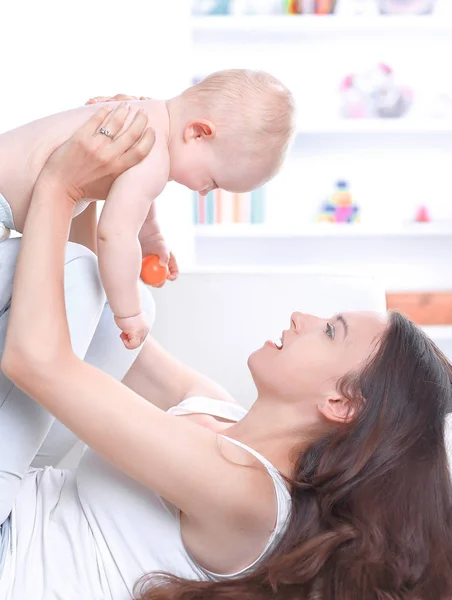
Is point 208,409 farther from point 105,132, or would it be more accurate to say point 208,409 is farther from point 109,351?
point 105,132

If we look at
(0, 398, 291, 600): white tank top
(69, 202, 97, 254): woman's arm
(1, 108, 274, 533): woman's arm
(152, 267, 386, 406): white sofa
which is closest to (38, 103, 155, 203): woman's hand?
(1, 108, 274, 533): woman's arm

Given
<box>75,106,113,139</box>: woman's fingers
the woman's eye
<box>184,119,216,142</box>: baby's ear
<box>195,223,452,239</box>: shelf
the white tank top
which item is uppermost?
<box>75,106,113,139</box>: woman's fingers

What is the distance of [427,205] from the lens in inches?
163

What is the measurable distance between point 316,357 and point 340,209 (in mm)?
2790

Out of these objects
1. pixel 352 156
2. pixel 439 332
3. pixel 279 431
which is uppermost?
pixel 352 156

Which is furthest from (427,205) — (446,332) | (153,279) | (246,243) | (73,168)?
(73,168)

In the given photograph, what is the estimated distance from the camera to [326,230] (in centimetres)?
395

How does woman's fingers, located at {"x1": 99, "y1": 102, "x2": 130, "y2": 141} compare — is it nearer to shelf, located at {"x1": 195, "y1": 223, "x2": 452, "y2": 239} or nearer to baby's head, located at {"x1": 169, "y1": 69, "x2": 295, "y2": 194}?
baby's head, located at {"x1": 169, "y1": 69, "x2": 295, "y2": 194}

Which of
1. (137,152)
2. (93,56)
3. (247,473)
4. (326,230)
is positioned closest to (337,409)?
(247,473)

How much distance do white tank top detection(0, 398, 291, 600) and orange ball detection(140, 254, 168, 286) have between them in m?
0.36

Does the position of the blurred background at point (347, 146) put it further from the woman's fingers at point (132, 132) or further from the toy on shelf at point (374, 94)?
the woman's fingers at point (132, 132)

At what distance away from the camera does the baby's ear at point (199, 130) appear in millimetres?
1397

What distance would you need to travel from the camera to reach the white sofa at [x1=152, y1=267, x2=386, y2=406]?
1.90 metres

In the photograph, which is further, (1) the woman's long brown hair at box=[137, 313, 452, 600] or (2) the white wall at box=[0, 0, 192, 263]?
(2) the white wall at box=[0, 0, 192, 263]
